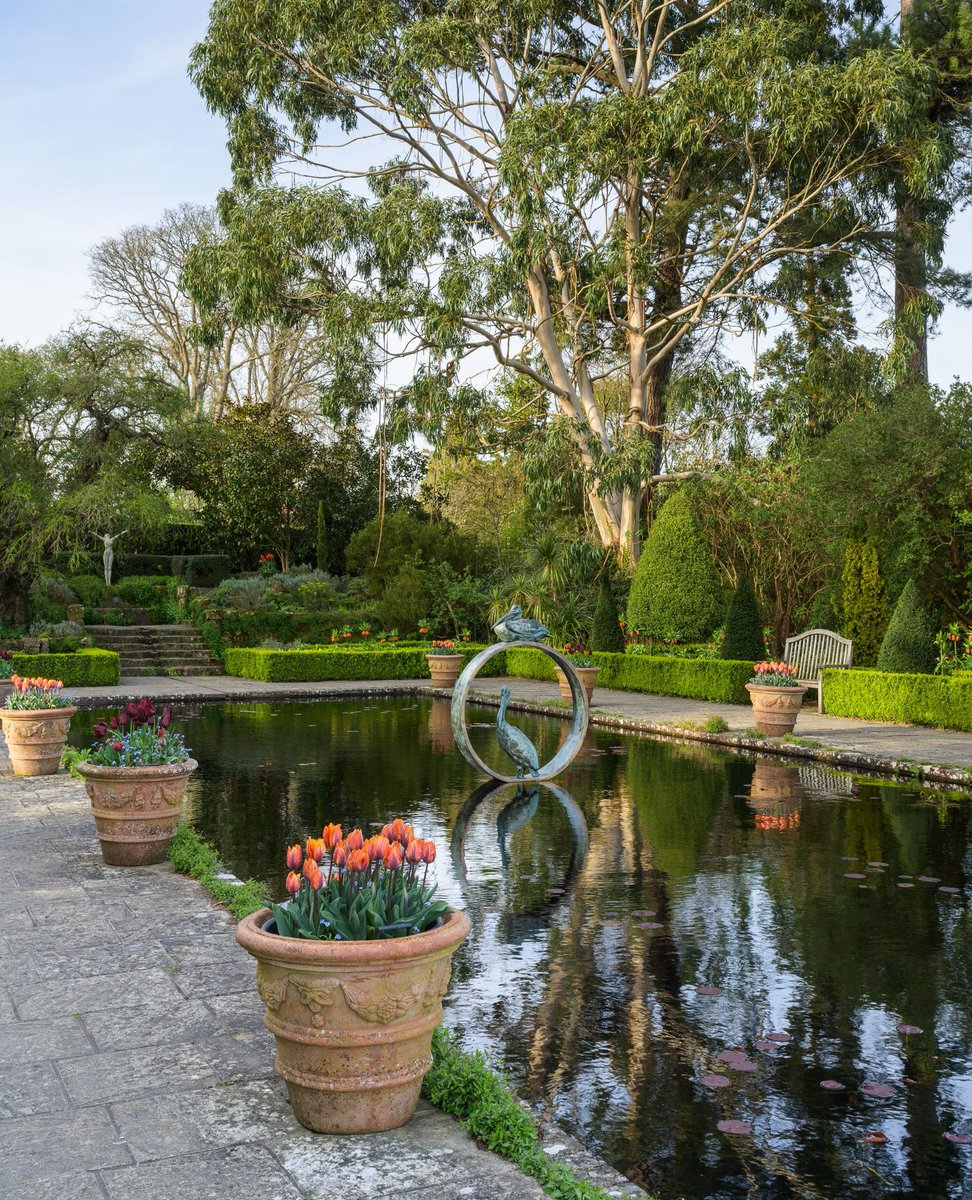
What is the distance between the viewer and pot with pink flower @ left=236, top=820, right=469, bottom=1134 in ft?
10.9

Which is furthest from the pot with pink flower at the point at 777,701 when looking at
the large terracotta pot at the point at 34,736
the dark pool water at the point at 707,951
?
the large terracotta pot at the point at 34,736

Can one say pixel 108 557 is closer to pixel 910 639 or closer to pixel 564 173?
pixel 564 173

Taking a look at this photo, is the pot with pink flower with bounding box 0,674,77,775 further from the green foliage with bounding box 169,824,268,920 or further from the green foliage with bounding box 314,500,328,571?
the green foliage with bounding box 314,500,328,571

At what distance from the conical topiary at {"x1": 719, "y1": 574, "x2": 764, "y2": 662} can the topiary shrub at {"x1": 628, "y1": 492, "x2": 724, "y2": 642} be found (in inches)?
88.5

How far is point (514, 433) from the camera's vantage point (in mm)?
24781

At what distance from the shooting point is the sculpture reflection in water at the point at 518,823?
23.3 ft

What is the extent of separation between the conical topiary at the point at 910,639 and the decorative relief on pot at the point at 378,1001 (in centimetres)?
1311

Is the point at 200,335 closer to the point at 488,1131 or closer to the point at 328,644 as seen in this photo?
the point at 328,644

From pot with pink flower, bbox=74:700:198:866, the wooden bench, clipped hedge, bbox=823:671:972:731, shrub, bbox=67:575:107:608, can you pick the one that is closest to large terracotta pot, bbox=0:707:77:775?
pot with pink flower, bbox=74:700:198:866

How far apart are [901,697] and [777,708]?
242 centimetres

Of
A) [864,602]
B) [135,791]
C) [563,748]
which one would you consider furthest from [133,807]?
[864,602]

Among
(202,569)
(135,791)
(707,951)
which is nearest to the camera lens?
(707,951)

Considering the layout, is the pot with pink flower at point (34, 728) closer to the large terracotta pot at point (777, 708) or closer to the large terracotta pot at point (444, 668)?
the large terracotta pot at point (777, 708)

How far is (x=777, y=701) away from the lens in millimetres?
13430
